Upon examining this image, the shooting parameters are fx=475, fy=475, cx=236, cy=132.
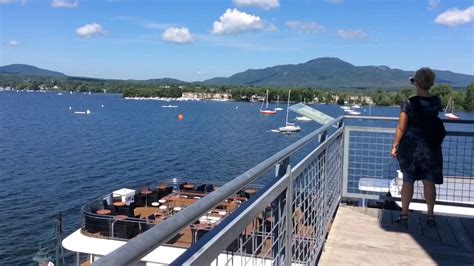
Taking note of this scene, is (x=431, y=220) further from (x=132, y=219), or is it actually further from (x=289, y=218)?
(x=132, y=219)

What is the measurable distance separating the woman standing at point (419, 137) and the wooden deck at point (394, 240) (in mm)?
596

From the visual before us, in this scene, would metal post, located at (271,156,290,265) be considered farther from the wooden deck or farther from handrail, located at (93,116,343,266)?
the wooden deck

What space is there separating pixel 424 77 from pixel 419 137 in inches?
22.2

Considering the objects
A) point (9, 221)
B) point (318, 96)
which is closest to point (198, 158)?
point (9, 221)

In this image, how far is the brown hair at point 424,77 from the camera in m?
4.42

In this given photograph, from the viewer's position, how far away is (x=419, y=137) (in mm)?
4484

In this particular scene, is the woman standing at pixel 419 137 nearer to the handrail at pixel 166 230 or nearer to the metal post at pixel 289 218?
the metal post at pixel 289 218

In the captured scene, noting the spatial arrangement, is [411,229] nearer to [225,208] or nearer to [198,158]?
[225,208]

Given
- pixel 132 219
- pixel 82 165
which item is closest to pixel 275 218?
pixel 132 219

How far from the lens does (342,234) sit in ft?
15.6

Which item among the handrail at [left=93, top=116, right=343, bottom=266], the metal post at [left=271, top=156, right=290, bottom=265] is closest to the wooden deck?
the metal post at [left=271, top=156, right=290, bottom=265]

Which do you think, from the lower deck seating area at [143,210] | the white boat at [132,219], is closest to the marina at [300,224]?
the white boat at [132,219]

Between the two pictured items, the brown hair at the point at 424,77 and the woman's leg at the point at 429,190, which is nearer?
the brown hair at the point at 424,77

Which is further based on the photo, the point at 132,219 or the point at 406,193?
the point at 132,219
